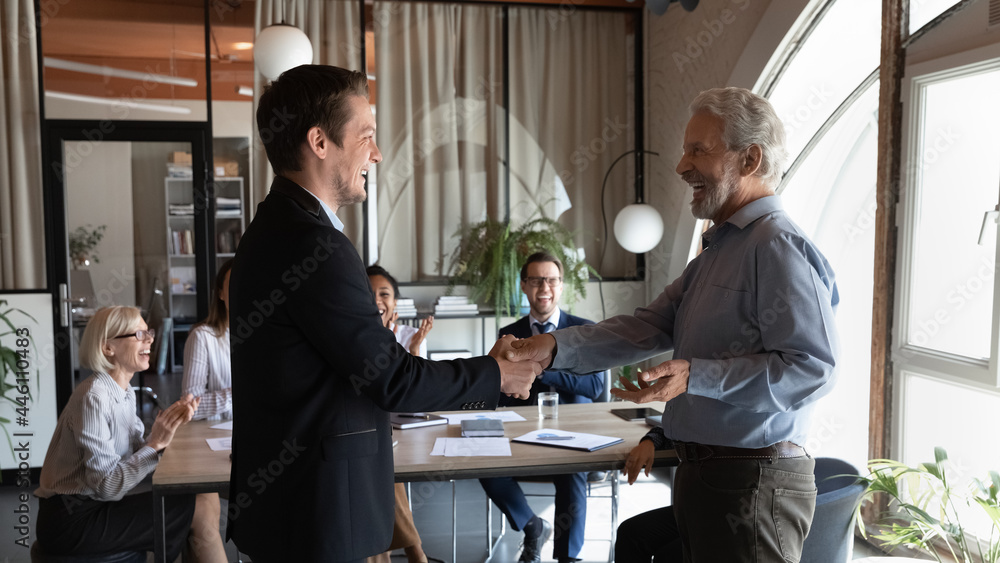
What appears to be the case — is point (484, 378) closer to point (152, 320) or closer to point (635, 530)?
point (635, 530)

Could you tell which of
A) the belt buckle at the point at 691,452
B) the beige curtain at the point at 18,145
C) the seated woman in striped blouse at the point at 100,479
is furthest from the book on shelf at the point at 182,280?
the belt buckle at the point at 691,452

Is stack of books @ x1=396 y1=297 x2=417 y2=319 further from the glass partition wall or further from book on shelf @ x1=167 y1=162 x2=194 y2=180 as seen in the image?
book on shelf @ x1=167 y1=162 x2=194 y2=180

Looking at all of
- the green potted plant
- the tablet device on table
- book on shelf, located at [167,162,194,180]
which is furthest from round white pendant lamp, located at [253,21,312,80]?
the tablet device on table

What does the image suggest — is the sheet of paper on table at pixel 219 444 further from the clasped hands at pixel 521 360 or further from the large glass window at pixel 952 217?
the large glass window at pixel 952 217

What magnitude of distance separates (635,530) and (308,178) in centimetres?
171

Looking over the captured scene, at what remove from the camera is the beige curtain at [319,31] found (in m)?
6.06

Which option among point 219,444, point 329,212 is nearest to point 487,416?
point 219,444

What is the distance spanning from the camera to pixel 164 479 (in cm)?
255

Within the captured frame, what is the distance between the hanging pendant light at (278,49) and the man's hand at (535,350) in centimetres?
317

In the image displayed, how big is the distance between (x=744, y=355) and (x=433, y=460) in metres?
1.24

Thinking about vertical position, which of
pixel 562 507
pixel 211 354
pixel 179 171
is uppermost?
pixel 179 171

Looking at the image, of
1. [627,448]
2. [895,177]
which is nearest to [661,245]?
[895,177]

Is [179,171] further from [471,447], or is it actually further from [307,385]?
[307,385]

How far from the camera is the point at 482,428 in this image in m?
3.18
